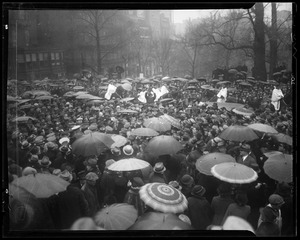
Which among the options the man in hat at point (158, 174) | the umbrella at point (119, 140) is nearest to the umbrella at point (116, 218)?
the man in hat at point (158, 174)

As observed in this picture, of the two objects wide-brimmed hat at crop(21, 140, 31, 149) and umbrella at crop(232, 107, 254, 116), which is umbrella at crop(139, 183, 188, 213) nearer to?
wide-brimmed hat at crop(21, 140, 31, 149)

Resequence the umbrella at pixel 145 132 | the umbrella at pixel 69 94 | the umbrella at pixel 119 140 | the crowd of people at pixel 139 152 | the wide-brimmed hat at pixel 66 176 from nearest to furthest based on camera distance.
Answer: the crowd of people at pixel 139 152
the wide-brimmed hat at pixel 66 176
the umbrella at pixel 119 140
the umbrella at pixel 145 132
the umbrella at pixel 69 94

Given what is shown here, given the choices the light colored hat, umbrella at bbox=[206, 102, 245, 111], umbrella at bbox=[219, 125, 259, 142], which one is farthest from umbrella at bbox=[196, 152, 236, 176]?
the light colored hat

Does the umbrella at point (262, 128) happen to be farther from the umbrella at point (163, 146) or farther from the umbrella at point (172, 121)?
the umbrella at point (163, 146)

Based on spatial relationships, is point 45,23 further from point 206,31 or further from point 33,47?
point 206,31

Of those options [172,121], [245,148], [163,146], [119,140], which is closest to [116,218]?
[163,146]

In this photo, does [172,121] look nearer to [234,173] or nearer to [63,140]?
[63,140]
